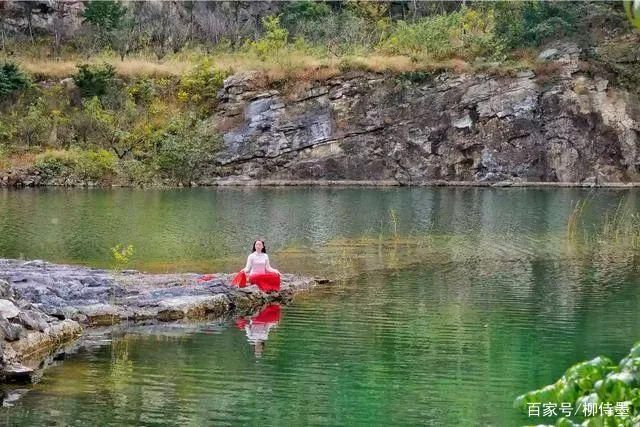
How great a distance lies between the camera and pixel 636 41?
52719 millimetres

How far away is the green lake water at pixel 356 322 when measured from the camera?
9820 millimetres

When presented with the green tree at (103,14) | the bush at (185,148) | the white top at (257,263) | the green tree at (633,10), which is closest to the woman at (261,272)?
the white top at (257,263)

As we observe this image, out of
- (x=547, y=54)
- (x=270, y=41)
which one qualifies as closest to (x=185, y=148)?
(x=270, y=41)

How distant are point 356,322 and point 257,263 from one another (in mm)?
2994

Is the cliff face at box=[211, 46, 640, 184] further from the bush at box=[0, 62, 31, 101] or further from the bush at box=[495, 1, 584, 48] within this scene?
the bush at box=[0, 62, 31, 101]

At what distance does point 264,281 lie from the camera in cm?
1698

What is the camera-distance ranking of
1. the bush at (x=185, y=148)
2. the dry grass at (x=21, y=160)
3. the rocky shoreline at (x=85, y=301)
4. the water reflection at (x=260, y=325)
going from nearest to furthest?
the rocky shoreline at (x=85, y=301)
the water reflection at (x=260, y=325)
the dry grass at (x=21, y=160)
the bush at (x=185, y=148)

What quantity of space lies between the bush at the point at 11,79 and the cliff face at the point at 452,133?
11658 mm

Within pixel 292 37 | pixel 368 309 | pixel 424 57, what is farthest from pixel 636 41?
pixel 368 309

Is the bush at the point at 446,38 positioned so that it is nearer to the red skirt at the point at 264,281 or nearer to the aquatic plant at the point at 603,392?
the red skirt at the point at 264,281

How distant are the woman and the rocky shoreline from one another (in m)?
0.21

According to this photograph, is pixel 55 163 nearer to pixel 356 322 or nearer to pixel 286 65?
pixel 286 65

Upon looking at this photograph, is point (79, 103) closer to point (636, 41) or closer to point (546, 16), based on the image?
point (546, 16)

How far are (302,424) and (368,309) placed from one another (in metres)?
6.91
